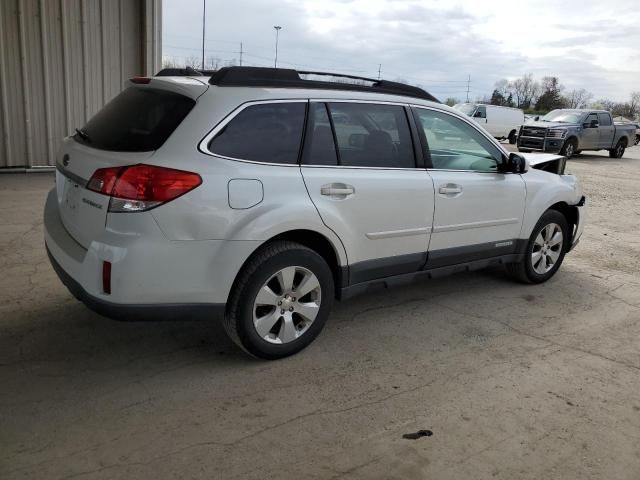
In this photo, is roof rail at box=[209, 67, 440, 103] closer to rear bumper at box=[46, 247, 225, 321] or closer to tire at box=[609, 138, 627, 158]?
rear bumper at box=[46, 247, 225, 321]

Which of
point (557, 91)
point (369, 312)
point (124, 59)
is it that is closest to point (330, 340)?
point (369, 312)

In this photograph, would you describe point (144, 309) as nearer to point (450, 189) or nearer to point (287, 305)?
point (287, 305)

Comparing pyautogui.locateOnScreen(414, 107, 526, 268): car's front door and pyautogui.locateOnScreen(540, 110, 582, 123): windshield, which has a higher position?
pyautogui.locateOnScreen(540, 110, 582, 123): windshield

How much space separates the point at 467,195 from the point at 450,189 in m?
0.21

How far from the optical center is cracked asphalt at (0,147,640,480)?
2730 millimetres

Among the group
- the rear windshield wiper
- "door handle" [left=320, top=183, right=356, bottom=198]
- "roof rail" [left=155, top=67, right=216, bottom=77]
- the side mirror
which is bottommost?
"door handle" [left=320, top=183, right=356, bottom=198]

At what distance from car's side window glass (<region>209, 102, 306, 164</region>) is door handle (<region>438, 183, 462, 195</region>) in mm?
1311

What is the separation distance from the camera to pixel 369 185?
3.93 metres

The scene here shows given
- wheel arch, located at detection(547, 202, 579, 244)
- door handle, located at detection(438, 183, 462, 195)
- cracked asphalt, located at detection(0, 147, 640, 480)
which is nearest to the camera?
cracked asphalt, located at detection(0, 147, 640, 480)

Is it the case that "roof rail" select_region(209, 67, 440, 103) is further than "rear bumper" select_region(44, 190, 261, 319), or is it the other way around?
"roof rail" select_region(209, 67, 440, 103)

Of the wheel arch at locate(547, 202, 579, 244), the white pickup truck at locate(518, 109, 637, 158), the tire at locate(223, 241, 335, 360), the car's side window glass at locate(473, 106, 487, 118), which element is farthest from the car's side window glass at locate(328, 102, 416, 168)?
the car's side window glass at locate(473, 106, 487, 118)

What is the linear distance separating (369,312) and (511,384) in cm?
140

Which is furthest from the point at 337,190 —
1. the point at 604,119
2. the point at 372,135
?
the point at 604,119

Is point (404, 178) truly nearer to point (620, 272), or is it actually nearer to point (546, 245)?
point (546, 245)
